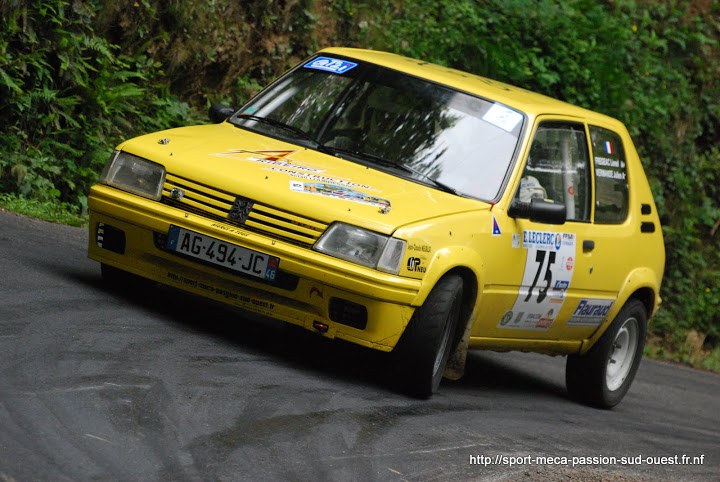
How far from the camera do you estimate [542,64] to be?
1434 cm

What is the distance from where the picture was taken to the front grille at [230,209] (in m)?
5.54

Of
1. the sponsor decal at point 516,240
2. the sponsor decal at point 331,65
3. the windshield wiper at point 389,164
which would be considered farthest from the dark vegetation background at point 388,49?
the sponsor decal at point 516,240

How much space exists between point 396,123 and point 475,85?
2.41 ft

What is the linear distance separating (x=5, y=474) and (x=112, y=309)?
99.8 inches

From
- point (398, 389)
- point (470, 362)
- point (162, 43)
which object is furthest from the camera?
point (162, 43)

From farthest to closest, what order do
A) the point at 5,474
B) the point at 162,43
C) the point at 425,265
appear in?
the point at 162,43 < the point at 425,265 < the point at 5,474

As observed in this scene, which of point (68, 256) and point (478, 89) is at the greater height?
point (478, 89)

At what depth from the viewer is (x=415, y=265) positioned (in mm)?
5492

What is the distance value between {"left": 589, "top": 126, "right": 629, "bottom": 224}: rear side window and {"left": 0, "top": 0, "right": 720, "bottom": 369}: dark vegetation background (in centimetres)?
451

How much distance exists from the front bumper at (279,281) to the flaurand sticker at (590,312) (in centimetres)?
202

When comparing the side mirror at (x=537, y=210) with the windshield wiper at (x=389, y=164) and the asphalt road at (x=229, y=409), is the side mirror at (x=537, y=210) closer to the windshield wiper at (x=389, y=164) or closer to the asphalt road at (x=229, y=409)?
the windshield wiper at (x=389, y=164)

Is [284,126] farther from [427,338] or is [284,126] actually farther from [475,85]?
[427,338]

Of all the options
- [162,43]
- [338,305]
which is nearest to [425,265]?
[338,305]

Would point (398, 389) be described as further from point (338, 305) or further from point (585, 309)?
point (585, 309)
